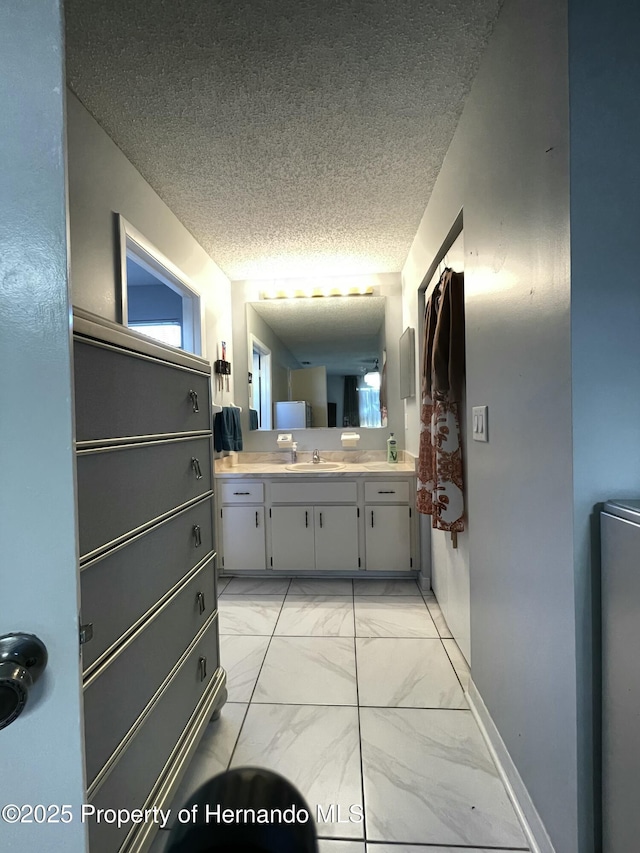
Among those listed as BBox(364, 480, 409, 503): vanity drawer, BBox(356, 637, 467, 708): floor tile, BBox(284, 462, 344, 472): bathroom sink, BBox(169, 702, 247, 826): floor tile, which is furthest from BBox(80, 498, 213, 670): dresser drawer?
BBox(284, 462, 344, 472): bathroom sink

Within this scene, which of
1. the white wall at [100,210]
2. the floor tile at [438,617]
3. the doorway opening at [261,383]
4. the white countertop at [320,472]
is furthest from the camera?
the doorway opening at [261,383]

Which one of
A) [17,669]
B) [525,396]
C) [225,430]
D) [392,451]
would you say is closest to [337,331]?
[392,451]

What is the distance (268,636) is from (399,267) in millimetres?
2802

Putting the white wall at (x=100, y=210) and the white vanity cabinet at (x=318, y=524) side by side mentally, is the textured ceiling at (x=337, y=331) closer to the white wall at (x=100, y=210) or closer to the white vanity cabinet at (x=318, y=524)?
the white vanity cabinet at (x=318, y=524)

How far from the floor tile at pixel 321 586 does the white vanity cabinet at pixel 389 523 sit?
0.25 m

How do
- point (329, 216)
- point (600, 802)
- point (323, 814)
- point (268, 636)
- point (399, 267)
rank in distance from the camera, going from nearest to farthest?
point (600, 802), point (323, 814), point (268, 636), point (329, 216), point (399, 267)

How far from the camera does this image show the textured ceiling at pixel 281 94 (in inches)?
45.2

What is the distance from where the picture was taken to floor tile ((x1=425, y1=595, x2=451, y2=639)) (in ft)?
6.53

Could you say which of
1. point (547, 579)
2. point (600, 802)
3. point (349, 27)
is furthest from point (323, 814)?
point (349, 27)

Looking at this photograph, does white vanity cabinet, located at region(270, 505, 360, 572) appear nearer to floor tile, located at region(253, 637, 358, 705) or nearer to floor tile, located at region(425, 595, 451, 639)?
floor tile, located at region(425, 595, 451, 639)

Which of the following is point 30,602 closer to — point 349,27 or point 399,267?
point 349,27

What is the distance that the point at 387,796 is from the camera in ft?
3.69

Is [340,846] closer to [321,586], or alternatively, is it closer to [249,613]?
[249,613]

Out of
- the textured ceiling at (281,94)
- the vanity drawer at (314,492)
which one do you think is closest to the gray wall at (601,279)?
the textured ceiling at (281,94)
